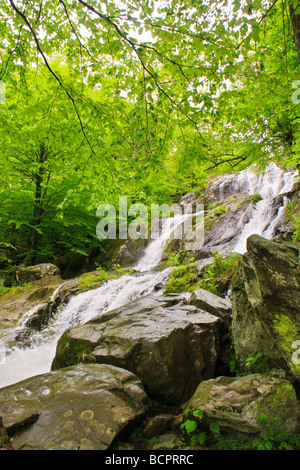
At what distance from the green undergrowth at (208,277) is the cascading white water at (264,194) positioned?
222 cm

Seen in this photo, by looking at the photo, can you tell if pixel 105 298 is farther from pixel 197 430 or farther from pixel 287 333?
pixel 287 333

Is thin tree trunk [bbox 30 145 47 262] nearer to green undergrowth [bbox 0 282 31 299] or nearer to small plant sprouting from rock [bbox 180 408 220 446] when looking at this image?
green undergrowth [bbox 0 282 31 299]

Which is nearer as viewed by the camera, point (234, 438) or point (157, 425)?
point (234, 438)

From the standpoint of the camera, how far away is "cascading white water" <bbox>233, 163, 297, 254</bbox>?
920cm

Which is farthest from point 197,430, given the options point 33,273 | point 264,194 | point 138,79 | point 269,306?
point 264,194

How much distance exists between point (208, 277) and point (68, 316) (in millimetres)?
4402

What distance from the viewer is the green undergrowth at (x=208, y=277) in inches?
251

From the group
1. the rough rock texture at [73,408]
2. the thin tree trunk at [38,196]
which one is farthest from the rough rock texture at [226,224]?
the thin tree trunk at [38,196]

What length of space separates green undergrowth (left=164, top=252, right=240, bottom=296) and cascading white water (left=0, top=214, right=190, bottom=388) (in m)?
0.58

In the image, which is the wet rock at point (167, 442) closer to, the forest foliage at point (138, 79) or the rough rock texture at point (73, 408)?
the rough rock texture at point (73, 408)

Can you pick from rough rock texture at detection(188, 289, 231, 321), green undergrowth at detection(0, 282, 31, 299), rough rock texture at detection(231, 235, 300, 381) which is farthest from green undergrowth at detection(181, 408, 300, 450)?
green undergrowth at detection(0, 282, 31, 299)

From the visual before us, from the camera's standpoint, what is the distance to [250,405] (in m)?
2.62

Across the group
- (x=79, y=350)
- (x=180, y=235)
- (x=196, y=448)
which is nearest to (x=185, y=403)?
(x=196, y=448)
